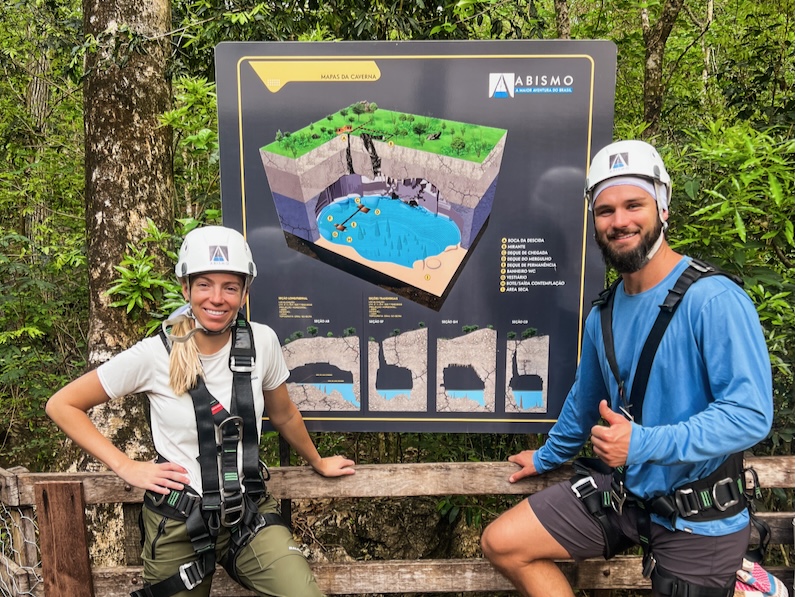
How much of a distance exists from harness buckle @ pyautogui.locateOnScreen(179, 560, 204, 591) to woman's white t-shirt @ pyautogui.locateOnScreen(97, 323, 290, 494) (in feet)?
1.13

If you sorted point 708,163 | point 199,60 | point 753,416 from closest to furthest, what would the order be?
point 753,416 → point 708,163 → point 199,60

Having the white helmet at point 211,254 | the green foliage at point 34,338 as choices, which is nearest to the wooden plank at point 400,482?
the white helmet at point 211,254

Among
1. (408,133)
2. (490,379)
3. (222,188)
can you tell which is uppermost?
(408,133)

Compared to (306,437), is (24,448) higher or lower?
lower

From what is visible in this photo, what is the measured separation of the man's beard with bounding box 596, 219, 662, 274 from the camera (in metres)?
2.42

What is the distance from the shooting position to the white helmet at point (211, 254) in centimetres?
246

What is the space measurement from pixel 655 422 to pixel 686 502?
0.37 m

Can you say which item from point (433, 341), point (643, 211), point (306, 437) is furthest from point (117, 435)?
point (643, 211)

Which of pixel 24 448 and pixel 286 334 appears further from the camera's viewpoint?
pixel 24 448

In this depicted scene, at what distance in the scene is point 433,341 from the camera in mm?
3191

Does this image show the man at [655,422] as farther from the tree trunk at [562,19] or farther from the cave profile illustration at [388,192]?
the tree trunk at [562,19]

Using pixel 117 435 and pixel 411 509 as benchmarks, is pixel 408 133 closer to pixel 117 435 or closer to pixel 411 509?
pixel 117 435

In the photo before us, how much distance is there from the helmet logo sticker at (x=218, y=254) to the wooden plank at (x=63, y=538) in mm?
1617

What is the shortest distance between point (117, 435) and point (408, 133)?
290 centimetres
